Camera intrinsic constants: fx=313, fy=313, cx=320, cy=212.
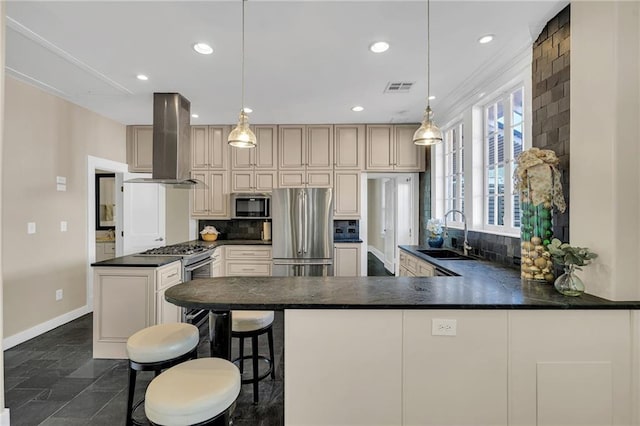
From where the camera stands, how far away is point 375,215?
878 cm

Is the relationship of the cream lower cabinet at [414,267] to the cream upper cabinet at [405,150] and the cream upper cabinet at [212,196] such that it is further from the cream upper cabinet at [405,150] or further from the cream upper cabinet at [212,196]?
the cream upper cabinet at [212,196]

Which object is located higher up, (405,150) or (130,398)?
(405,150)

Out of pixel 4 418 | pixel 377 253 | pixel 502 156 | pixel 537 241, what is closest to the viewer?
pixel 4 418

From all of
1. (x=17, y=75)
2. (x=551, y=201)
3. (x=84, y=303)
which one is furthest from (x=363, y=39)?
(x=84, y=303)

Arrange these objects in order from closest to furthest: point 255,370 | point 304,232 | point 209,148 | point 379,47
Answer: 1. point 255,370
2. point 379,47
3. point 304,232
4. point 209,148

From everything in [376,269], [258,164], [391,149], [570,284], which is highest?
[391,149]

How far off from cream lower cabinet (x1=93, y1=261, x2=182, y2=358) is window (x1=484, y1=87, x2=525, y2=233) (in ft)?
10.4

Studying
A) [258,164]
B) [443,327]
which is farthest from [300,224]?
[443,327]

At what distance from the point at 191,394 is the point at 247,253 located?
3374 millimetres

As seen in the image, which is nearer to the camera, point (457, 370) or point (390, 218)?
point (457, 370)

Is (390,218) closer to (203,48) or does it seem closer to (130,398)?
(203,48)

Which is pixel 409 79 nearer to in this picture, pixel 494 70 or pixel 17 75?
pixel 494 70

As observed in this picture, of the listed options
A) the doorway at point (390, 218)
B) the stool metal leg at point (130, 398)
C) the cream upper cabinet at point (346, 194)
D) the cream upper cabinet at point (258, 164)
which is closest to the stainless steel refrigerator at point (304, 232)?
the cream upper cabinet at point (346, 194)

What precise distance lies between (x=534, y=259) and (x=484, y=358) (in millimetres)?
866
